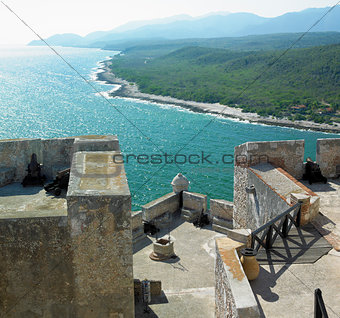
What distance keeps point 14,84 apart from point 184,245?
97.4 meters

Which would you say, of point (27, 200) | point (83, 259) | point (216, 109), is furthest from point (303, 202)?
point (216, 109)

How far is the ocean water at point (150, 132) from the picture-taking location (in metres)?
35.8

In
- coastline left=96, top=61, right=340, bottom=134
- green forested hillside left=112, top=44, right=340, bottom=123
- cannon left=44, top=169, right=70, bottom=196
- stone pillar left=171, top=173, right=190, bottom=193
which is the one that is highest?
cannon left=44, top=169, right=70, bottom=196

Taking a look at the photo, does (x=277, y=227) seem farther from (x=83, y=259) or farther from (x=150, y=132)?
(x=150, y=132)

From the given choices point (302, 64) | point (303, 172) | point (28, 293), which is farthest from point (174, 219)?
point (302, 64)

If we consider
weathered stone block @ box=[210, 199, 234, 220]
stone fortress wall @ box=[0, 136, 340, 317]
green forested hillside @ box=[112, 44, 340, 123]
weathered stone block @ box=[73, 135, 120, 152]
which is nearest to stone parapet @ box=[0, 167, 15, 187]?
weathered stone block @ box=[73, 135, 120, 152]

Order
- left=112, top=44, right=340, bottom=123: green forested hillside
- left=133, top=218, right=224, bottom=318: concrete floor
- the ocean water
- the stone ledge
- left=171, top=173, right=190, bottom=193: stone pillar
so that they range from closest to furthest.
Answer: the stone ledge
left=133, top=218, right=224, bottom=318: concrete floor
left=171, top=173, right=190, bottom=193: stone pillar
the ocean water
left=112, top=44, right=340, bottom=123: green forested hillside

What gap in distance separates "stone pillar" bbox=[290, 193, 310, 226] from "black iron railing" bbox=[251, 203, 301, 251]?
10 centimetres

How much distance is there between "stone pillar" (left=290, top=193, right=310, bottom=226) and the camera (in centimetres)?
938

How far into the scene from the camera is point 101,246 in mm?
6516

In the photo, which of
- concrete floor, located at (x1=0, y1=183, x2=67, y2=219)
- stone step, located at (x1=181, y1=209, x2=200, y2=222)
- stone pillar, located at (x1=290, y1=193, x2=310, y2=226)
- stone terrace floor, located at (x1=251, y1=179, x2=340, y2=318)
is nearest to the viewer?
stone terrace floor, located at (x1=251, y1=179, x2=340, y2=318)

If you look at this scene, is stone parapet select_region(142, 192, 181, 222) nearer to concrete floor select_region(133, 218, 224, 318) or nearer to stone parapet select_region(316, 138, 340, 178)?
concrete floor select_region(133, 218, 224, 318)

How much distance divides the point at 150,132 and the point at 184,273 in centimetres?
4152

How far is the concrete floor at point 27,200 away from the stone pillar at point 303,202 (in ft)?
16.7
